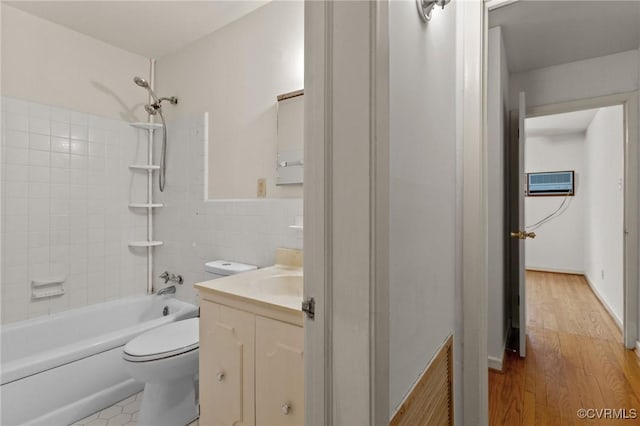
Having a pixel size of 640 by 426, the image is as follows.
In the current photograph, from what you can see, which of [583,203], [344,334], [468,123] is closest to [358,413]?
[344,334]

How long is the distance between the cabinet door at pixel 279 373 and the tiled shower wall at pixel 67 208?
2.01m

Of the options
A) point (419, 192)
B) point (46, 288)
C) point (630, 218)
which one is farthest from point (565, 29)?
point (46, 288)

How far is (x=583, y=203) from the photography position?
5008 millimetres

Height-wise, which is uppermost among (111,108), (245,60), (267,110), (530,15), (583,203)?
(530,15)

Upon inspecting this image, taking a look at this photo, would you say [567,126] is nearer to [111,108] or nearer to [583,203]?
[583,203]

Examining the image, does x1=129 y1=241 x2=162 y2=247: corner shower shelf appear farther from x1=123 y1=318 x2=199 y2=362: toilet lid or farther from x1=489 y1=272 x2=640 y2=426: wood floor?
x1=489 y1=272 x2=640 y2=426: wood floor

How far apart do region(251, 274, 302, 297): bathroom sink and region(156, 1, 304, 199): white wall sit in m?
0.56

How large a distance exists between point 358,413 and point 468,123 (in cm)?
114

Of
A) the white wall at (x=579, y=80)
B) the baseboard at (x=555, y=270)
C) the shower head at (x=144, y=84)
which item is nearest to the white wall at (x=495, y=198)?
the white wall at (x=579, y=80)

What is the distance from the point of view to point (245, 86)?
7.18 feet

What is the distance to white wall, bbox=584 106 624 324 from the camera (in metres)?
2.98

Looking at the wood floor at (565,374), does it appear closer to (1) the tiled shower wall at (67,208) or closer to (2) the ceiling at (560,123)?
(2) the ceiling at (560,123)

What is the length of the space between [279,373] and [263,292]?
314mm

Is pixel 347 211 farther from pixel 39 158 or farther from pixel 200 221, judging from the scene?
pixel 39 158
